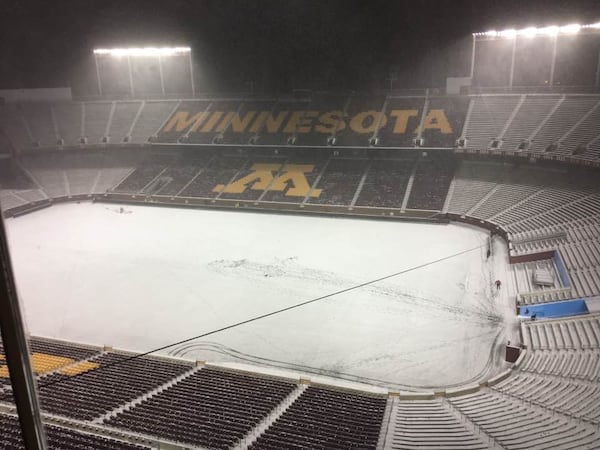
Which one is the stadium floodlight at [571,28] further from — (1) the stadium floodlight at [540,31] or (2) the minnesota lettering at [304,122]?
(2) the minnesota lettering at [304,122]

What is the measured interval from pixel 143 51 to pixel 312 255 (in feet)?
79.0

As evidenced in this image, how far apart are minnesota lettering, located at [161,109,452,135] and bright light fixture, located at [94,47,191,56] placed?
448 centimetres

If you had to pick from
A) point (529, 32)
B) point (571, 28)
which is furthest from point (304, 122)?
point (571, 28)

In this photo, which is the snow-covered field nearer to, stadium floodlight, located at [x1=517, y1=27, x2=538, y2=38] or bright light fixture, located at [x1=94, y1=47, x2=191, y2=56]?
stadium floodlight, located at [x1=517, y1=27, x2=538, y2=38]

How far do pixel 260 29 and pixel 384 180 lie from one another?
1308 centimetres

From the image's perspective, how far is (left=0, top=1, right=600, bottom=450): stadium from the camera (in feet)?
30.4

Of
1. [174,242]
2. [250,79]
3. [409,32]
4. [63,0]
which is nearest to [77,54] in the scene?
[63,0]

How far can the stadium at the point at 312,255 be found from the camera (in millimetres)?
9273

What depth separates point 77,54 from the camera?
107 feet

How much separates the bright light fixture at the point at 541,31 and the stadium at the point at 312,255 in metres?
0.14

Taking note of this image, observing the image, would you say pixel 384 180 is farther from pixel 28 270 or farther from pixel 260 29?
pixel 28 270

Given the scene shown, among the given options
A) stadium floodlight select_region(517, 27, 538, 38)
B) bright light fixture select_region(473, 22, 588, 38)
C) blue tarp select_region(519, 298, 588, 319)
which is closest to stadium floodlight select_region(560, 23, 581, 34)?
bright light fixture select_region(473, 22, 588, 38)

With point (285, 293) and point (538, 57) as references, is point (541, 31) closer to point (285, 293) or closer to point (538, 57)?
point (538, 57)

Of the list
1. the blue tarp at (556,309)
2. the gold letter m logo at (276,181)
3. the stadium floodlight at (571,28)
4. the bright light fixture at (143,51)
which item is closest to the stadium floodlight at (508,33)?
the stadium floodlight at (571,28)
